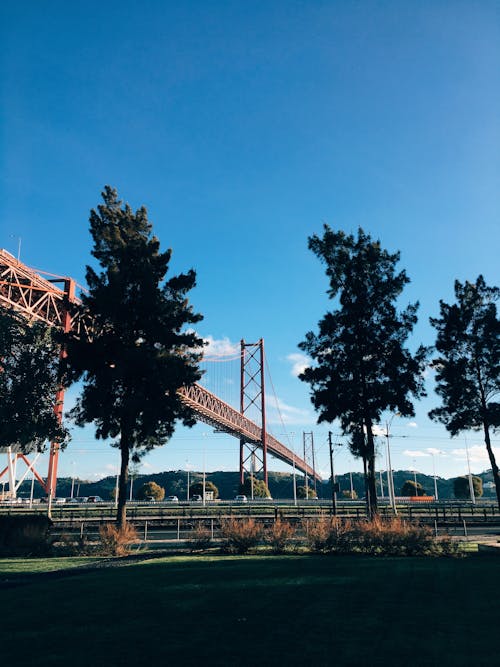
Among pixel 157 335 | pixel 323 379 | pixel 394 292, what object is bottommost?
pixel 323 379

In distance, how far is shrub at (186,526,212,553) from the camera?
1950 cm

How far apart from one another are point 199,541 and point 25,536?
778 cm

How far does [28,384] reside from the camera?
27.5 meters

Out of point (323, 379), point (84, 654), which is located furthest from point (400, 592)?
point (323, 379)

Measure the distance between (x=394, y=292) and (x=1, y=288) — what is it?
39.9m

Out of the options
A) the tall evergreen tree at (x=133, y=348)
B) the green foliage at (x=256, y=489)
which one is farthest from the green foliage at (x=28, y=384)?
the green foliage at (x=256, y=489)

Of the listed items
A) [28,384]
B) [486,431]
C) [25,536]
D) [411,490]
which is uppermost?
[28,384]

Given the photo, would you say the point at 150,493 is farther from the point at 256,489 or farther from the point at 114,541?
the point at 114,541

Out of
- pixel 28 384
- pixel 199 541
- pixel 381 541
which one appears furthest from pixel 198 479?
pixel 381 541

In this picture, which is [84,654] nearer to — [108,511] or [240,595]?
[240,595]

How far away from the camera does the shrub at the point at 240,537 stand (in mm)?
18484

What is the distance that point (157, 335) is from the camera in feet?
87.3

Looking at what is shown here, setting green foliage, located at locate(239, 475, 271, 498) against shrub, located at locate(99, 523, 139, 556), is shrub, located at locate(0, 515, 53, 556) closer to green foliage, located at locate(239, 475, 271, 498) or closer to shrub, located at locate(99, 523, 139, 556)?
shrub, located at locate(99, 523, 139, 556)

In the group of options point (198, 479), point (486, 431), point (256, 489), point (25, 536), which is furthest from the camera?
point (198, 479)
